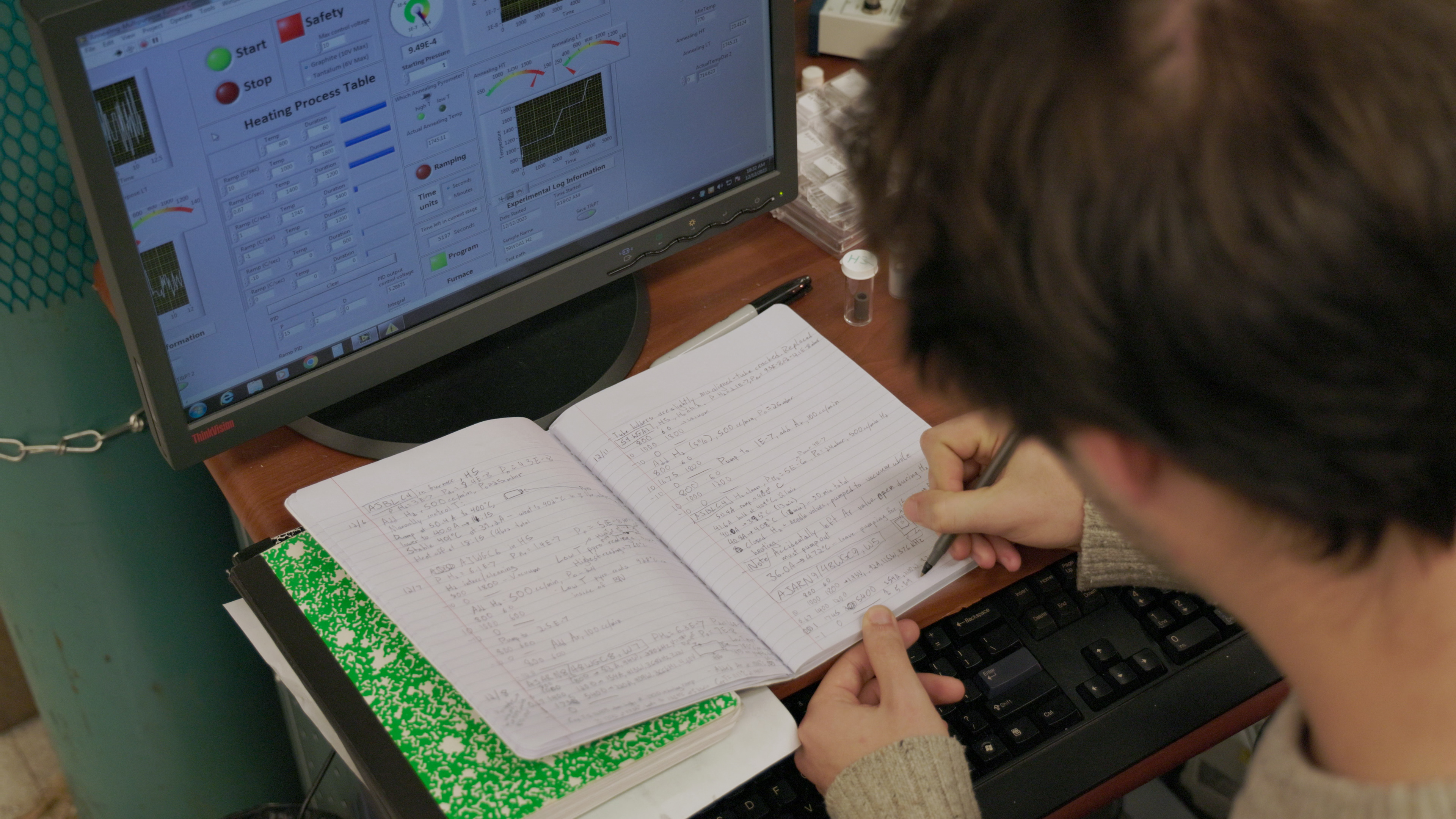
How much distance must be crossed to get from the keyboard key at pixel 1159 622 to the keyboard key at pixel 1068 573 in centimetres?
5

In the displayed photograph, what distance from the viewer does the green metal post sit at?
3.00ft

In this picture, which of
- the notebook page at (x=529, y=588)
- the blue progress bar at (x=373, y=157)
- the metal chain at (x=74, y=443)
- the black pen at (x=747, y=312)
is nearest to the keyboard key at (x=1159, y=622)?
the notebook page at (x=529, y=588)

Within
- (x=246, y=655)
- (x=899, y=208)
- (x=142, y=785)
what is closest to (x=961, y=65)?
(x=899, y=208)

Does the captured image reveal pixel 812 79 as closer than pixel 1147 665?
No

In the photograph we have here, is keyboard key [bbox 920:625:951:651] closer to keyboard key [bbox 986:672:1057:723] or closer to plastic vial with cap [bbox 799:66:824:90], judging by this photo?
keyboard key [bbox 986:672:1057:723]

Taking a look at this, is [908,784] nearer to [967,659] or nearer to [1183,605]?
[967,659]

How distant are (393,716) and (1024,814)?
0.39 m

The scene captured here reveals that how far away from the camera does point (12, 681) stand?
5.29 ft

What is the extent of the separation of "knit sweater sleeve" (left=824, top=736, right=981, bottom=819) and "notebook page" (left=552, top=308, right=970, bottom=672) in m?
0.08

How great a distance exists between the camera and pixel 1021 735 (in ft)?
2.46

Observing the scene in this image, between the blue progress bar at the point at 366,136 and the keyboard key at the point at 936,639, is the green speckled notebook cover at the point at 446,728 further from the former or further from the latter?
the blue progress bar at the point at 366,136

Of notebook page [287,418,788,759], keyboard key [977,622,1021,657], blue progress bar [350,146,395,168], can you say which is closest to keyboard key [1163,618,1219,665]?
keyboard key [977,622,1021,657]

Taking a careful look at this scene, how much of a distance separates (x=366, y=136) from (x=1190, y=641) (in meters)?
0.64

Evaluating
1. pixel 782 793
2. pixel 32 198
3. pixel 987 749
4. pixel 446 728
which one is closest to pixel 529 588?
pixel 446 728
